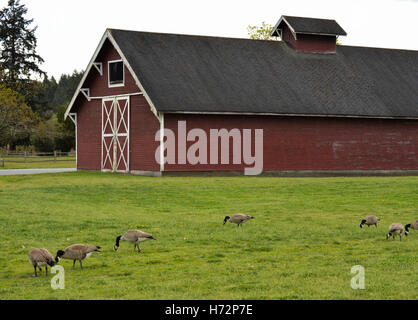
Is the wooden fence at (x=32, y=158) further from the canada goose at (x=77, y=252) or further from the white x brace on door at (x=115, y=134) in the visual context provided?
the canada goose at (x=77, y=252)

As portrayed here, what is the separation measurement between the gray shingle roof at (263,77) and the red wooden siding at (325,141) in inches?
30.6

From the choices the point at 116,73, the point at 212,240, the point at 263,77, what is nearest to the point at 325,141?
the point at 263,77

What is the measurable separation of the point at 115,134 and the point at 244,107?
7979 millimetres

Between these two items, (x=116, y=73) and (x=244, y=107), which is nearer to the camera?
(x=244, y=107)

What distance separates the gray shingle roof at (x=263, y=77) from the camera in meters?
38.8

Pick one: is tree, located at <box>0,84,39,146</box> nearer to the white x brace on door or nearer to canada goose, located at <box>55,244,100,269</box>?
the white x brace on door

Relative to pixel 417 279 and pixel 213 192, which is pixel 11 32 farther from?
pixel 417 279

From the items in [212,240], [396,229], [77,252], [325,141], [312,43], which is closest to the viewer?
[77,252]

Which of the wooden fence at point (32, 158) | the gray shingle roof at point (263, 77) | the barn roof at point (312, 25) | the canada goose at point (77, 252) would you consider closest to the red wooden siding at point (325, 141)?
the gray shingle roof at point (263, 77)

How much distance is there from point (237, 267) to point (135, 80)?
27.0 meters

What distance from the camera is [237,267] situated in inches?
492

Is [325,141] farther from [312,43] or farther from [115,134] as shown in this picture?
[115,134]

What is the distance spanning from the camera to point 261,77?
42188 millimetres
